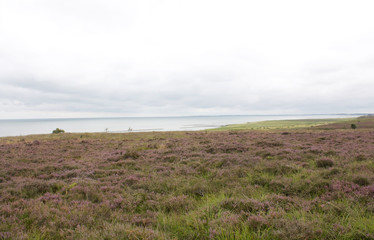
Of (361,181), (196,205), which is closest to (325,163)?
(361,181)

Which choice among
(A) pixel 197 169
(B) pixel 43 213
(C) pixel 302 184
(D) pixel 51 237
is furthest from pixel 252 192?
(B) pixel 43 213

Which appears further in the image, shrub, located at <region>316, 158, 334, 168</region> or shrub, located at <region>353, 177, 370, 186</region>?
shrub, located at <region>316, 158, 334, 168</region>

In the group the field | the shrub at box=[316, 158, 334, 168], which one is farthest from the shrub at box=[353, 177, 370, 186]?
the shrub at box=[316, 158, 334, 168]

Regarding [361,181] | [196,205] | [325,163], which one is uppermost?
[361,181]

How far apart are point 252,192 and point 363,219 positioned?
2958mm

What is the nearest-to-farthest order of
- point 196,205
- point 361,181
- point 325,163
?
1. point 196,205
2. point 361,181
3. point 325,163

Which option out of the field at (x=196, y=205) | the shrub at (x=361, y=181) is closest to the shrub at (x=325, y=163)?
the field at (x=196, y=205)

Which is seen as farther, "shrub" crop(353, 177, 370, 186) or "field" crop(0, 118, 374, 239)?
"shrub" crop(353, 177, 370, 186)

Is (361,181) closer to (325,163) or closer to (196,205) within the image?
(325,163)

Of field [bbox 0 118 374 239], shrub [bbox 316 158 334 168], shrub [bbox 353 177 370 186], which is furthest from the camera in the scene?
shrub [bbox 316 158 334 168]

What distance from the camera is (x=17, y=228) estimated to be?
455cm

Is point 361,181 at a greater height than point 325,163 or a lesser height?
greater

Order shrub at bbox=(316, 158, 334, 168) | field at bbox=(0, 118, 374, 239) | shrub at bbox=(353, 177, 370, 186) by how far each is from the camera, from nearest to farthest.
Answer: field at bbox=(0, 118, 374, 239), shrub at bbox=(353, 177, 370, 186), shrub at bbox=(316, 158, 334, 168)

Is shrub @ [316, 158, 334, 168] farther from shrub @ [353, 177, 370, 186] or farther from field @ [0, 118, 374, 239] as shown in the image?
shrub @ [353, 177, 370, 186]
